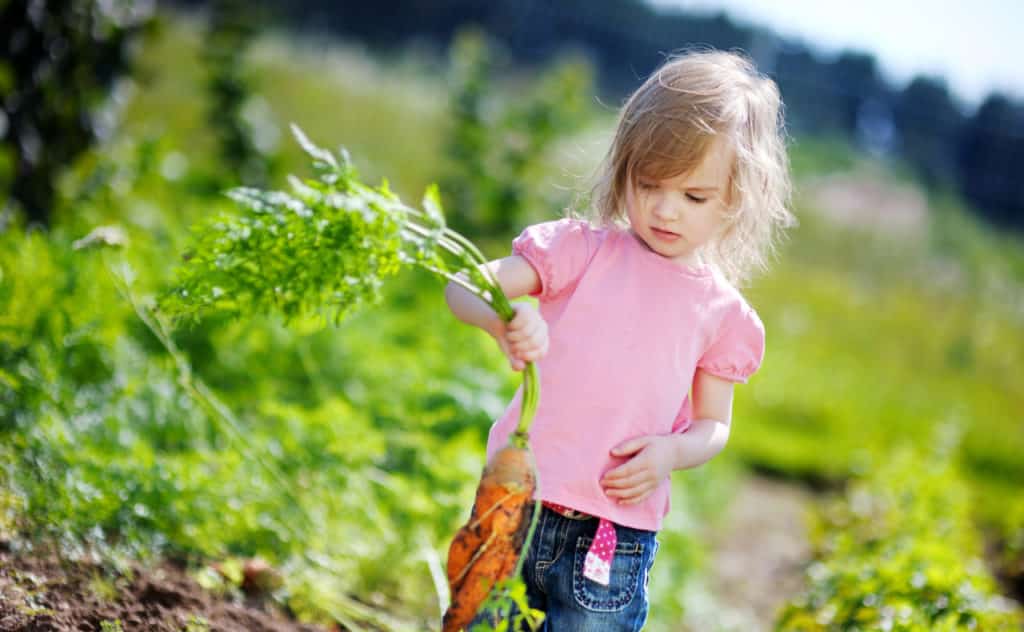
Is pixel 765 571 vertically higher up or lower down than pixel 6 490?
lower down

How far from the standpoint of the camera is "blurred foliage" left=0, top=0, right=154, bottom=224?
14.8 ft

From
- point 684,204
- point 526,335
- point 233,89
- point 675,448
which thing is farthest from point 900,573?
point 233,89

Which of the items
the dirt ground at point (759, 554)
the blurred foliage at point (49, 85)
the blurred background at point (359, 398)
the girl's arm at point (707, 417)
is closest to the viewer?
the girl's arm at point (707, 417)

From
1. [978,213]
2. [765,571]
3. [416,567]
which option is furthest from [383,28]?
[416,567]

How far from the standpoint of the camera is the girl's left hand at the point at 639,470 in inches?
71.7

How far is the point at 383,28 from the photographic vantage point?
2416 cm

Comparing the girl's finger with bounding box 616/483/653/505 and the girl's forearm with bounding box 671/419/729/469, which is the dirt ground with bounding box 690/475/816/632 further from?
the girl's finger with bounding box 616/483/653/505

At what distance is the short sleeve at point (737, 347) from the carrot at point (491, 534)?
0.50 metres

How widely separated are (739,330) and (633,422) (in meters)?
0.32

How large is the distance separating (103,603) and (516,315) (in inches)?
46.3

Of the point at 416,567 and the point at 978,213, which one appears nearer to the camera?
the point at 416,567

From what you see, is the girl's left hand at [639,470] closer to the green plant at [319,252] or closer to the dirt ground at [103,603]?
the green plant at [319,252]

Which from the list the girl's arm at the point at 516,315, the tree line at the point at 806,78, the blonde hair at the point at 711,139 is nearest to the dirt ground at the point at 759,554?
the blonde hair at the point at 711,139

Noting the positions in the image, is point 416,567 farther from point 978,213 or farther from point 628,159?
point 978,213
